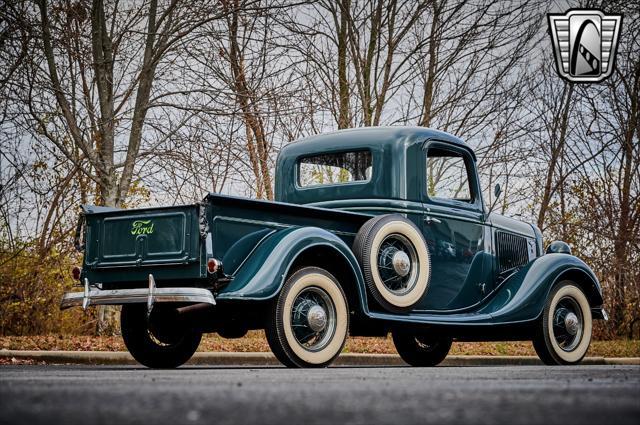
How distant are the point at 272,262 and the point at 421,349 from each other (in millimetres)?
4093

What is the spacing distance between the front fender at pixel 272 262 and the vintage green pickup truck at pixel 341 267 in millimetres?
11

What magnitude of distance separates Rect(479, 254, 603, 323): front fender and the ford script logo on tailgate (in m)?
3.63

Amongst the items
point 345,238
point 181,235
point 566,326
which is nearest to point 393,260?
point 345,238

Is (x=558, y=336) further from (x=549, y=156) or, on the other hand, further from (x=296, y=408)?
(x=549, y=156)

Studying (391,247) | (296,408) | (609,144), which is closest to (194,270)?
(391,247)

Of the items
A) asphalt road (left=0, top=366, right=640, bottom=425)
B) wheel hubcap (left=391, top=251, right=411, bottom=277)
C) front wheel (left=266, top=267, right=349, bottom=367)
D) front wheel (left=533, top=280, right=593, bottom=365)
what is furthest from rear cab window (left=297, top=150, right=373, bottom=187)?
asphalt road (left=0, top=366, right=640, bottom=425)

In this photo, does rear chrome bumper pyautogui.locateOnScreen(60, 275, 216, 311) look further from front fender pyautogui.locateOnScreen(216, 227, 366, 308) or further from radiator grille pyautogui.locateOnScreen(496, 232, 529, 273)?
radiator grille pyautogui.locateOnScreen(496, 232, 529, 273)

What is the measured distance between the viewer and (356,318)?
25.7ft

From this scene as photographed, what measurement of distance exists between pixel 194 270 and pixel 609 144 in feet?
39.5

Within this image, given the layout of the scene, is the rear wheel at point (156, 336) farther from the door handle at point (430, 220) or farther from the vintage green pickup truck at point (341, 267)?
the door handle at point (430, 220)

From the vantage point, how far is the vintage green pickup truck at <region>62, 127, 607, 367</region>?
700 centimetres

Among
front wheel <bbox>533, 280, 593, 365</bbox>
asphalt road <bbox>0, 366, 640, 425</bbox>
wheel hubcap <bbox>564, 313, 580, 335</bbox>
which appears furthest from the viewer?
wheel hubcap <bbox>564, 313, 580, 335</bbox>

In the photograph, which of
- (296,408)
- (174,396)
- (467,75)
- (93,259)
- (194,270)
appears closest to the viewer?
(296,408)

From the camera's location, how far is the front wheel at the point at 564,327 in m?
9.29
